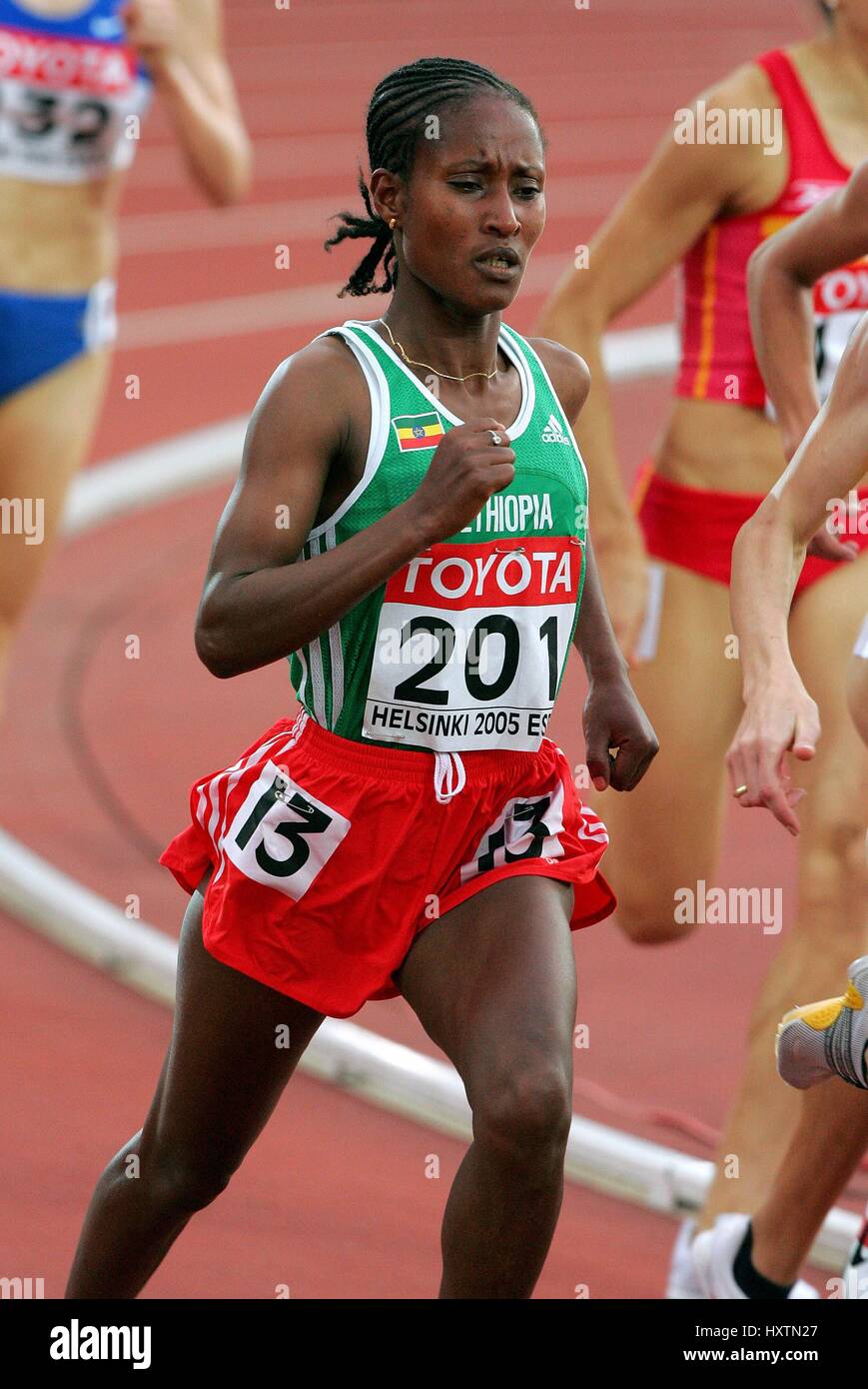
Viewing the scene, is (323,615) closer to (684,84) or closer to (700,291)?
(700,291)

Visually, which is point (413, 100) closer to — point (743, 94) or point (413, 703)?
point (413, 703)

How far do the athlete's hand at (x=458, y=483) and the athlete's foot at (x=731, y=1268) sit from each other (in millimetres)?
1636

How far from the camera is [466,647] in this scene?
10.6 feet

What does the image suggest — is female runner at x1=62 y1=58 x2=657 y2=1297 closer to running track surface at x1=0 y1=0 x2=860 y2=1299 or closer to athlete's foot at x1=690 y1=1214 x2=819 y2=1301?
athlete's foot at x1=690 y1=1214 x2=819 y2=1301

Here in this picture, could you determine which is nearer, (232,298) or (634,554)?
(634,554)

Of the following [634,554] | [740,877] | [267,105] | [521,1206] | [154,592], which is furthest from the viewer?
[267,105]

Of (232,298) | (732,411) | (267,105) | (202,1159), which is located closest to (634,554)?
(732,411)

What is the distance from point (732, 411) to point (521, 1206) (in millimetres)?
2195

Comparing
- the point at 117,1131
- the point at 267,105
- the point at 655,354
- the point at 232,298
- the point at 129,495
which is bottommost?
the point at 117,1131

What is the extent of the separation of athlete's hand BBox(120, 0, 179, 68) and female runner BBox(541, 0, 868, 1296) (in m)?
1.13

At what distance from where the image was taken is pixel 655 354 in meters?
12.8

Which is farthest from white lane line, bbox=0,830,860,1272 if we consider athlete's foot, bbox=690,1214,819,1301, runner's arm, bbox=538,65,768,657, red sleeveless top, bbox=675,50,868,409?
red sleeveless top, bbox=675,50,868,409

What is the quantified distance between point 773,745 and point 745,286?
1.97 m

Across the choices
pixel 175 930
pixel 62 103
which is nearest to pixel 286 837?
pixel 62 103
